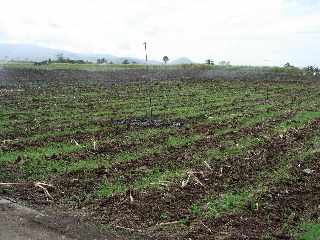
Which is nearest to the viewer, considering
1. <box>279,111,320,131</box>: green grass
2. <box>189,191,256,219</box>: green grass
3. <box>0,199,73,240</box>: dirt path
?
<box>0,199,73,240</box>: dirt path

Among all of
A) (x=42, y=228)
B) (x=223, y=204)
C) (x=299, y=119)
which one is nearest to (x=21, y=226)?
(x=42, y=228)

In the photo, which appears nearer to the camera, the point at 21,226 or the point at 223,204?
the point at 21,226

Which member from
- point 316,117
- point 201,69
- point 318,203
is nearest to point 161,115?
point 316,117

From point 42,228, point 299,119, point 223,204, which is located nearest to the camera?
point 42,228

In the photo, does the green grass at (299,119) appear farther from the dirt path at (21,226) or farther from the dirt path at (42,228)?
the dirt path at (21,226)

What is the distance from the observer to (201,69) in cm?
6309

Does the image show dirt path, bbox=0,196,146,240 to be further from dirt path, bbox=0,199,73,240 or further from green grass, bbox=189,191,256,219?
green grass, bbox=189,191,256,219

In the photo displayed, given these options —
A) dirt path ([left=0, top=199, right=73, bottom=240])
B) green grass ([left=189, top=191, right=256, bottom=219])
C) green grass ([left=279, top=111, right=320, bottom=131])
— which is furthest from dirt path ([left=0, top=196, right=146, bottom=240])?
green grass ([left=279, top=111, right=320, bottom=131])

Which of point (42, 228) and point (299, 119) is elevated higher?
point (42, 228)

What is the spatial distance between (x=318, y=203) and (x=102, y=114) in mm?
15162

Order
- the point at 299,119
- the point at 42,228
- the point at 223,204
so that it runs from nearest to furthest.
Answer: the point at 42,228 < the point at 223,204 < the point at 299,119

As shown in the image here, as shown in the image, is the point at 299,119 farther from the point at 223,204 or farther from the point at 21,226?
the point at 21,226

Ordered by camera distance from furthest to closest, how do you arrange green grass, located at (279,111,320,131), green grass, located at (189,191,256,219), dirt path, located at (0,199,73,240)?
green grass, located at (279,111,320,131)
green grass, located at (189,191,256,219)
dirt path, located at (0,199,73,240)

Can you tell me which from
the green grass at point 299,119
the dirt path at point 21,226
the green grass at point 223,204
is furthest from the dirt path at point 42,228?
the green grass at point 299,119
